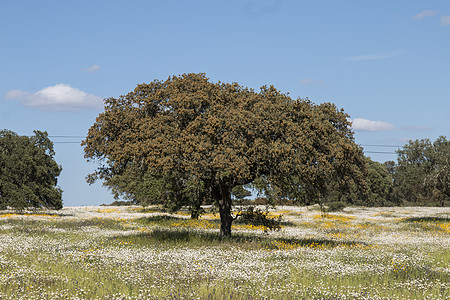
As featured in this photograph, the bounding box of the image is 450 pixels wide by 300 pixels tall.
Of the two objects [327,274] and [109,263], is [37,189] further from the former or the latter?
[327,274]

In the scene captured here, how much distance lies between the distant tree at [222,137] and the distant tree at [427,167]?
104 ft

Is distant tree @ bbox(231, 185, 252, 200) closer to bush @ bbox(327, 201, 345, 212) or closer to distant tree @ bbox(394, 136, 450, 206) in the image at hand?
distant tree @ bbox(394, 136, 450, 206)

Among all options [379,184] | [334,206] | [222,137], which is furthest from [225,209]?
[379,184]

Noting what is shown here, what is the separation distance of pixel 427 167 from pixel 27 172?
159 ft

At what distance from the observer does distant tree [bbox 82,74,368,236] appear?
66.5 feet

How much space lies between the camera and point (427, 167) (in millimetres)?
55469

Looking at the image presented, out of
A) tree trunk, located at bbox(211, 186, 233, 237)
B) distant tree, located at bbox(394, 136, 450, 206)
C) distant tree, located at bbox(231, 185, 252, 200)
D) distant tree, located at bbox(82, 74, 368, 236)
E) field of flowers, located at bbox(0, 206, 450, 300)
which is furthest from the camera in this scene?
distant tree, located at bbox(394, 136, 450, 206)

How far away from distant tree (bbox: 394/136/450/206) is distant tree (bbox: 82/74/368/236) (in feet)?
104

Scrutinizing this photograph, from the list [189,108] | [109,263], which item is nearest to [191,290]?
[109,263]

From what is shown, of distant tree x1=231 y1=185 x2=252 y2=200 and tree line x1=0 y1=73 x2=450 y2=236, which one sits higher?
tree line x1=0 y1=73 x2=450 y2=236

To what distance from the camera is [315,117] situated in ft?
75.1

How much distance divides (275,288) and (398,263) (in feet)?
26.0

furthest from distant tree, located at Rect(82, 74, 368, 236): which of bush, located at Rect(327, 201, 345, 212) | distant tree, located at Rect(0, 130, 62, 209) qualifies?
bush, located at Rect(327, 201, 345, 212)

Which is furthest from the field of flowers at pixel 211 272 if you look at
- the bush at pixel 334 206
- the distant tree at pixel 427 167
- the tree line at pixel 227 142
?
the bush at pixel 334 206
